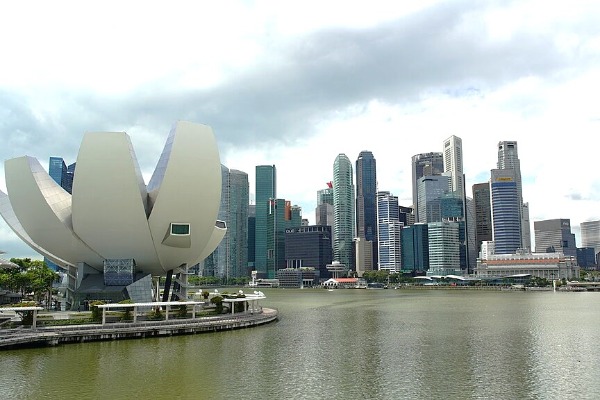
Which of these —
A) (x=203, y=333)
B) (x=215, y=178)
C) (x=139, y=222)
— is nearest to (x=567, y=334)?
(x=203, y=333)

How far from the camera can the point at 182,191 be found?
141ft

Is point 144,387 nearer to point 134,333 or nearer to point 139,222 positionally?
point 134,333

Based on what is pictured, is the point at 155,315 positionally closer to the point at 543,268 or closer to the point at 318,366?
the point at 318,366

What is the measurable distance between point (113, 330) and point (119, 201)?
40.5 ft

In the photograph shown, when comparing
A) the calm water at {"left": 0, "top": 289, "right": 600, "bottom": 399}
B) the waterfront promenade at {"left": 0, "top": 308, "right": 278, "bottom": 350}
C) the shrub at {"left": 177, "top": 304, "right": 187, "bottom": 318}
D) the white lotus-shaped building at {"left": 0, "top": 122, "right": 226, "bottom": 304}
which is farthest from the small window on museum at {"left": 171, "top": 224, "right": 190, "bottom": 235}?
the calm water at {"left": 0, "top": 289, "right": 600, "bottom": 399}

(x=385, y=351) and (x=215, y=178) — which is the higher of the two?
(x=215, y=178)

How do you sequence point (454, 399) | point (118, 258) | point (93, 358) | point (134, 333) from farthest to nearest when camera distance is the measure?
1. point (118, 258)
2. point (134, 333)
3. point (93, 358)
4. point (454, 399)

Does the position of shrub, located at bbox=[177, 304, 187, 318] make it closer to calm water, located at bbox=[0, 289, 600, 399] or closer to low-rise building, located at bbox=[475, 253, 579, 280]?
calm water, located at bbox=[0, 289, 600, 399]

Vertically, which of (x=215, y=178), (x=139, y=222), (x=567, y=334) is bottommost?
(x=567, y=334)

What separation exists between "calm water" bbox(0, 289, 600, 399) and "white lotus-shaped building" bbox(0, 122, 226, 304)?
12.1m

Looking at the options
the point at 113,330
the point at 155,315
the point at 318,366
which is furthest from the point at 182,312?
the point at 318,366

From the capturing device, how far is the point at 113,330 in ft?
110

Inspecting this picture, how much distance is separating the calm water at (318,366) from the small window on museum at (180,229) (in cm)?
1084

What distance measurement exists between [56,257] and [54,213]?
25.4 feet
